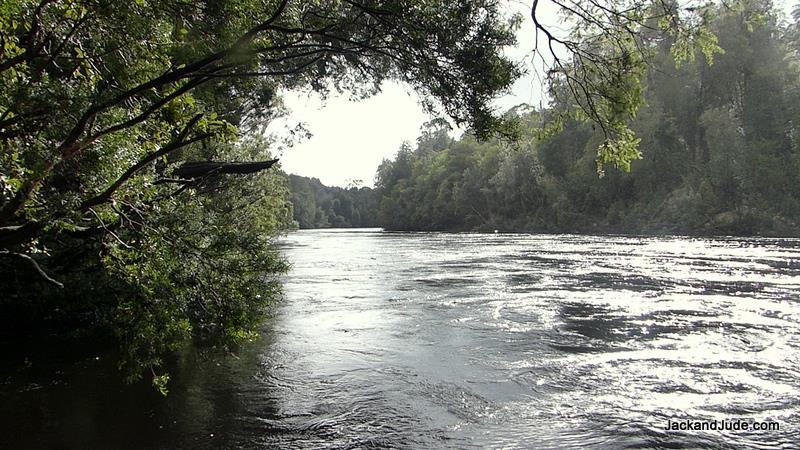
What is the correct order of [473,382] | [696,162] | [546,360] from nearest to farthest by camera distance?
[473,382] < [546,360] < [696,162]

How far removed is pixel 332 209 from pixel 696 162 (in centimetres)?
13923

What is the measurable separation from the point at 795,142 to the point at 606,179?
2183 centimetres

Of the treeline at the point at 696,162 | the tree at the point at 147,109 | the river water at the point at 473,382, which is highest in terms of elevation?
the treeline at the point at 696,162

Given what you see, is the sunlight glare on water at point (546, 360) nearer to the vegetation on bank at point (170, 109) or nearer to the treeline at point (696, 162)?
the vegetation on bank at point (170, 109)

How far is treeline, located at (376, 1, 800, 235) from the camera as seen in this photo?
52.1 metres

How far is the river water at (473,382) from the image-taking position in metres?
6.66

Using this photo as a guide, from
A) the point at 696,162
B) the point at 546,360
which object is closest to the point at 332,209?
the point at 696,162

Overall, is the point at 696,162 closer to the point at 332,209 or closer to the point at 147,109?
the point at 147,109

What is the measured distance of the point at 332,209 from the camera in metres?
188

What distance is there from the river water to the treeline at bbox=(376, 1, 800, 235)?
29544 mm

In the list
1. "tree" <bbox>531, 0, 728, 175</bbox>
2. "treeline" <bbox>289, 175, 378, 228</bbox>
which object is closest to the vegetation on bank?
"tree" <bbox>531, 0, 728, 175</bbox>

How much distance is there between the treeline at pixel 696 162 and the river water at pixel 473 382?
29.5 m

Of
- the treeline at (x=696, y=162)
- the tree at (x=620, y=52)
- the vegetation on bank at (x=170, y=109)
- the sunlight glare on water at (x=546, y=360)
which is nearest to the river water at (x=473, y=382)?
the sunlight glare on water at (x=546, y=360)

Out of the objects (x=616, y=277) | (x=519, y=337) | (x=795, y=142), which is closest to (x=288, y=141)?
(x=616, y=277)
